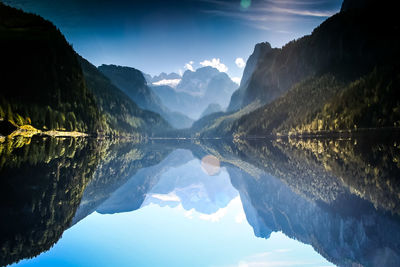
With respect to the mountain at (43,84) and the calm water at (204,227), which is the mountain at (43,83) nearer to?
the mountain at (43,84)

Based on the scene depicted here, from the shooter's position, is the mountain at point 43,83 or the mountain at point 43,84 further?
the mountain at point 43,84

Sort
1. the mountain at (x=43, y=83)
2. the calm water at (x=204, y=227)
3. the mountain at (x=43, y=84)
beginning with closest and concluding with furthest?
1. the calm water at (x=204, y=227)
2. the mountain at (x=43, y=83)
3. the mountain at (x=43, y=84)

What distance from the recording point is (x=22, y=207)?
1149 centimetres

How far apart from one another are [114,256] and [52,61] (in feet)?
560

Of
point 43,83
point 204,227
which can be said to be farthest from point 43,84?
point 204,227

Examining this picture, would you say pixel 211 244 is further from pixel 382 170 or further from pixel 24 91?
pixel 24 91

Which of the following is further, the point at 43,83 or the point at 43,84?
the point at 43,83

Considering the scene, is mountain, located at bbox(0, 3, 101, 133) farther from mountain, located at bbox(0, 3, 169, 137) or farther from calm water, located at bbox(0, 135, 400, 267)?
calm water, located at bbox(0, 135, 400, 267)

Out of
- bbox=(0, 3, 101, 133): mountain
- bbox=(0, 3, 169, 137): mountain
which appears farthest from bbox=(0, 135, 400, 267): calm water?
bbox=(0, 3, 169, 137): mountain

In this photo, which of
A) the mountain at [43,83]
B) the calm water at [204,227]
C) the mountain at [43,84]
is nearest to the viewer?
the calm water at [204,227]

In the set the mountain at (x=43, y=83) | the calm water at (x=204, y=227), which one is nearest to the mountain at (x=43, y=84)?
the mountain at (x=43, y=83)

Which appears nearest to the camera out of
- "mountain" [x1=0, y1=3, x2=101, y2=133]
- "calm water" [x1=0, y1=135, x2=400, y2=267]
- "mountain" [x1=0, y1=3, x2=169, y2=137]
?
"calm water" [x1=0, y1=135, x2=400, y2=267]

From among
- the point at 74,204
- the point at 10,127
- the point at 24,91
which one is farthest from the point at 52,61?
the point at 74,204

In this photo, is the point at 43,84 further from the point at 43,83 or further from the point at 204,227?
the point at 204,227
